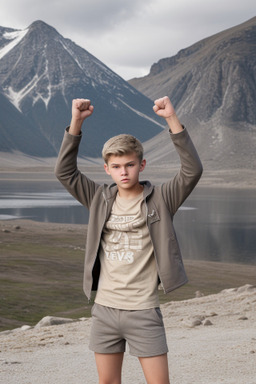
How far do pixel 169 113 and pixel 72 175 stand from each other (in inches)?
29.8

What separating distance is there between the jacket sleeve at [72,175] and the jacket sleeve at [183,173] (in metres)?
0.51

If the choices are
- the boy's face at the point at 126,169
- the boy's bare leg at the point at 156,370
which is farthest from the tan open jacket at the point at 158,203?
the boy's bare leg at the point at 156,370

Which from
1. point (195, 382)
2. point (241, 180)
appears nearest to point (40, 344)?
point (195, 382)

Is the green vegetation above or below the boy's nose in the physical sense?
below

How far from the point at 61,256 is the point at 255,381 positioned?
19756mm

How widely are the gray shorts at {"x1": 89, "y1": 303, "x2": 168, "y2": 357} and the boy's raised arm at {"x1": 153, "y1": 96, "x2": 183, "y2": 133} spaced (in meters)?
1.09

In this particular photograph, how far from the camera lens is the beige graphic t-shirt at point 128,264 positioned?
12.9ft

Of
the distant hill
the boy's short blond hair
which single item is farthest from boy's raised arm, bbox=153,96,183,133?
the distant hill

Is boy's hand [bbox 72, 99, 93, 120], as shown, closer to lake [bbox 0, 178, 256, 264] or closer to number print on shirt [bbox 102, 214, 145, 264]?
number print on shirt [bbox 102, 214, 145, 264]

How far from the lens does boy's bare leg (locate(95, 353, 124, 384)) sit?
13.1 ft

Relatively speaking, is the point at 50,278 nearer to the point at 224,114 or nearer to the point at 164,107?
the point at 164,107

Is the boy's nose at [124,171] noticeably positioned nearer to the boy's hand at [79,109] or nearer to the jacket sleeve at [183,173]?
the jacket sleeve at [183,173]

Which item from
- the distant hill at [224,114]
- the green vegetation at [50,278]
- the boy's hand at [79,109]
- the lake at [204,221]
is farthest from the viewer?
the distant hill at [224,114]

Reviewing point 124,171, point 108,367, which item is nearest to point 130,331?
point 108,367
